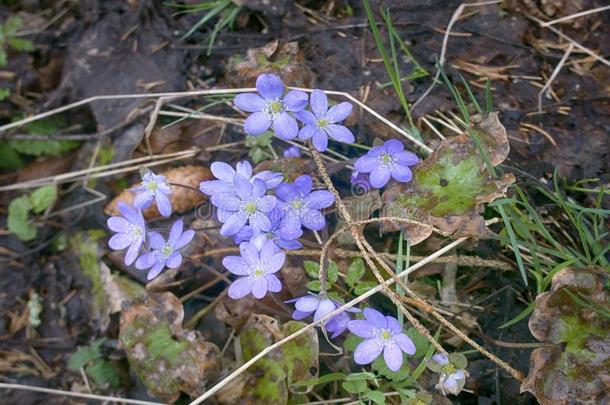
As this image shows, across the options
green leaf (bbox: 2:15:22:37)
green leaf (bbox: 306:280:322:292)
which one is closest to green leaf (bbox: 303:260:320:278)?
green leaf (bbox: 306:280:322:292)

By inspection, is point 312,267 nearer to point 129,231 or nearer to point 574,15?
point 129,231

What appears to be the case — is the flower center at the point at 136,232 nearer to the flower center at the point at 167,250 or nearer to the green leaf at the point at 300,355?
the flower center at the point at 167,250

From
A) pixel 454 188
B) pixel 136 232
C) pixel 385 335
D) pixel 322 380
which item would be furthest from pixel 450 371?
pixel 136 232

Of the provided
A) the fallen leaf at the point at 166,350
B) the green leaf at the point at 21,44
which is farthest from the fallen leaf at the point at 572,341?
the green leaf at the point at 21,44

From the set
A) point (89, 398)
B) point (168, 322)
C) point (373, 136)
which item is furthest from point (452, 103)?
point (89, 398)

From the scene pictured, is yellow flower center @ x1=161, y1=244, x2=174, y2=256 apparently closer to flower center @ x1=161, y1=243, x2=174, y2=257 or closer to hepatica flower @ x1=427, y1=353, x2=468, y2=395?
flower center @ x1=161, y1=243, x2=174, y2=257

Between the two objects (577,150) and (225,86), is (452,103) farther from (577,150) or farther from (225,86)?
(225,86)
